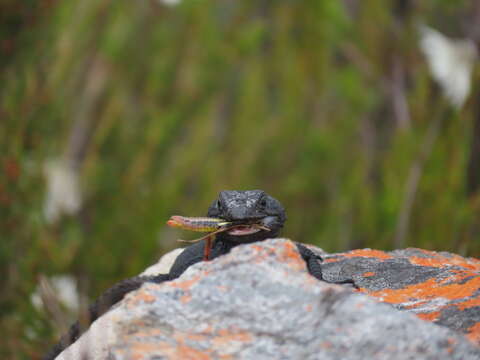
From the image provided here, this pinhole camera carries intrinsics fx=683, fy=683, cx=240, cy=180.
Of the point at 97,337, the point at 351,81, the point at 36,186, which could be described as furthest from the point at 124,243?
the point at 97,337

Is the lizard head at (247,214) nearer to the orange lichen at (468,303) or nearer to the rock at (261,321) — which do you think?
the rock at (261,321)

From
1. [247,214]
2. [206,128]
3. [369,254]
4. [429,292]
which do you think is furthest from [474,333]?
[206,128]

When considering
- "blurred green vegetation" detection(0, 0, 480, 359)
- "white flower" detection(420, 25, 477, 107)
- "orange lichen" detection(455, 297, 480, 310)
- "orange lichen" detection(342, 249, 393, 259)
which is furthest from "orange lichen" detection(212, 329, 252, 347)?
"white flower" detection(420, 25, 477, 107)

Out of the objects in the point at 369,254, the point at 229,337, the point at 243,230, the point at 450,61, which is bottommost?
the point at 369,254

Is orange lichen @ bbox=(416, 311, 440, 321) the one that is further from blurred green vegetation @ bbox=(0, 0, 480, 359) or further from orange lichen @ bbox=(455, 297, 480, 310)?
blurred green vegetation @ bbox=(0, 0, 480, 359)

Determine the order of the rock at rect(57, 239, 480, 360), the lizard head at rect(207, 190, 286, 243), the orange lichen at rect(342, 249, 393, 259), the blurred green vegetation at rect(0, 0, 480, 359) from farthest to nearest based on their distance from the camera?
the blurred green vegetation at rect(0, 0, 480, 359) < the orange lichen at rect(342, 249, 393, 259) < the lizard head at rect(207, 190, 286, 243) < the rock at rect(57, 239, 480, 360)

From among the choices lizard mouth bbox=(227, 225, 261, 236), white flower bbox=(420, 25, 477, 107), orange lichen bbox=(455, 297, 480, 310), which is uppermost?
white flower bbox=(420, 25, 477, 107)

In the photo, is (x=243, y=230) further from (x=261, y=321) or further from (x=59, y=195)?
(x=59, y=195)
